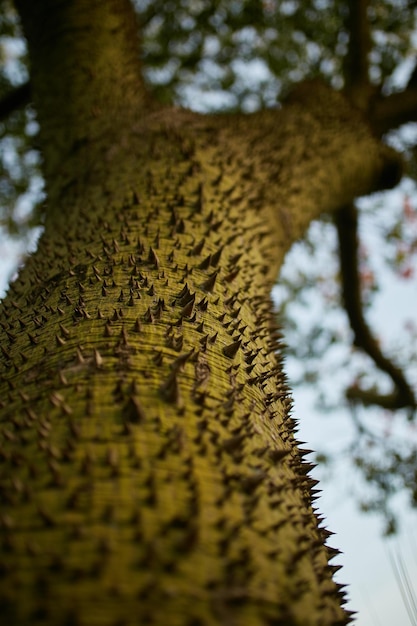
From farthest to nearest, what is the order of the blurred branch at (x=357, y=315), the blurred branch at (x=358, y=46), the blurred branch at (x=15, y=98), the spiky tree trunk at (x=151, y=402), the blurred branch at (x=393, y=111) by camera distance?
the blurred branch at (x=357, y=315) < the blurred branch at (x=15, y=98) < the blurred branch at (x=358, y=46) < the blurred branch at (x=393, y=111) < the spiky tree trunk at (x=151, y=402)

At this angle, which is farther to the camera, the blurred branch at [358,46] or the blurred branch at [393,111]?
the blurred branch at [358,46]

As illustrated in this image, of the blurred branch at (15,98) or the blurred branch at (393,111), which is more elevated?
the blurred branch at (15,98)

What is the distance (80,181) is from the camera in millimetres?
2527

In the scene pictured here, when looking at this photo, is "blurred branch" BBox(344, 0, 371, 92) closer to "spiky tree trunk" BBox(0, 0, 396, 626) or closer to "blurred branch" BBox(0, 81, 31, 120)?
"spiky tree trunk" BBox(0, 0, 396, 626)

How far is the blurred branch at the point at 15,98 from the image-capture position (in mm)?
4910

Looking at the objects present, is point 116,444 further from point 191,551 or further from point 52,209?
point 52,209

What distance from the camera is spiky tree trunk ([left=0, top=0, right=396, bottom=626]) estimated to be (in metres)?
0.83

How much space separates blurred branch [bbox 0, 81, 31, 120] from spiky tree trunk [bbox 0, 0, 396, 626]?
2.38m

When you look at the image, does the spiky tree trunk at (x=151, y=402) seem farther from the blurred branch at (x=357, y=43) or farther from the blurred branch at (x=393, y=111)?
the blurred branch at (x=357, y=43)

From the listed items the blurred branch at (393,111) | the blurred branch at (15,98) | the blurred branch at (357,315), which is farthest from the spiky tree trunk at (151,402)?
the blurred branch at (357,315)

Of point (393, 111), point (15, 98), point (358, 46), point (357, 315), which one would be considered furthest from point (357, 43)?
point (15, 98)

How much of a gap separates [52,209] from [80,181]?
0.20 m

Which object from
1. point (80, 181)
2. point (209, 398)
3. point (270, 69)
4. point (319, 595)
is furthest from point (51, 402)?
point (270, 69)

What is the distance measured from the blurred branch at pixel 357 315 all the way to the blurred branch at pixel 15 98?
323 cm
